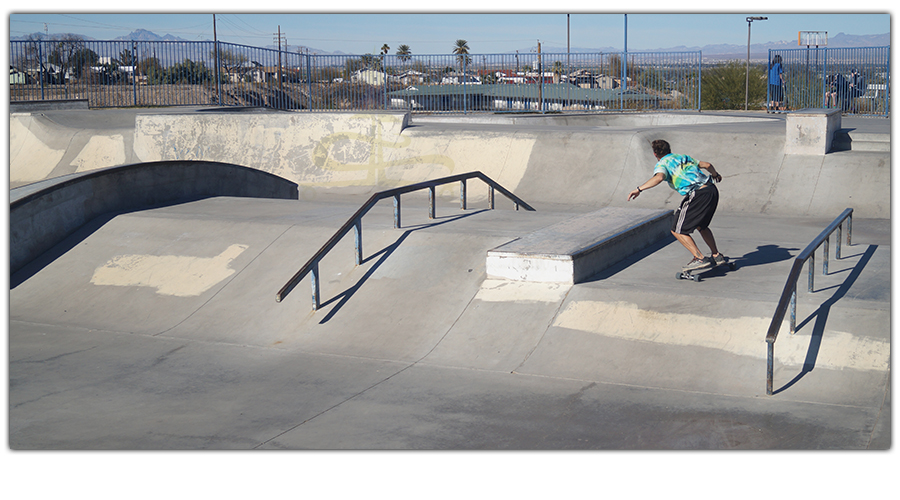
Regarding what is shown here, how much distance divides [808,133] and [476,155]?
6.17 m

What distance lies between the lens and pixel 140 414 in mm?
5402

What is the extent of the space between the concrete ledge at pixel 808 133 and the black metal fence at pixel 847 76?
9.78 metres

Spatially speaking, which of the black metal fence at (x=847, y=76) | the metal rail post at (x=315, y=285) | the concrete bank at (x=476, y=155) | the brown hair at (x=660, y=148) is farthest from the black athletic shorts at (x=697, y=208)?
the black metal fence at (x=847, y=76)

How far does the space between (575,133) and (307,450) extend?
11253mm

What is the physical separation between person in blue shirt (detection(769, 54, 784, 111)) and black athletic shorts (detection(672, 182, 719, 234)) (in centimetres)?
1967

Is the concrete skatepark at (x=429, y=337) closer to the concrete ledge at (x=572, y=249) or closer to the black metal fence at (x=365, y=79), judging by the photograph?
the concrete ledge at (x=572, y=249)

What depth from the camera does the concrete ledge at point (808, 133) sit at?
1267 centimetres

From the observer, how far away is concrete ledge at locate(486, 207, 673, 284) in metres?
7.02

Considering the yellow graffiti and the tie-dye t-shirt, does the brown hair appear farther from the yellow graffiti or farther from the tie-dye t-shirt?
the yellow graffiti

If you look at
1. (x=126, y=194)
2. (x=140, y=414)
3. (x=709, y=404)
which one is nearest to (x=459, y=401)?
(x=709, y=404)

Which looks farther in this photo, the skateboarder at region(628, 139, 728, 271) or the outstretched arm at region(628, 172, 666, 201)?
the skateboarder at region(628, 139, 728, 271)

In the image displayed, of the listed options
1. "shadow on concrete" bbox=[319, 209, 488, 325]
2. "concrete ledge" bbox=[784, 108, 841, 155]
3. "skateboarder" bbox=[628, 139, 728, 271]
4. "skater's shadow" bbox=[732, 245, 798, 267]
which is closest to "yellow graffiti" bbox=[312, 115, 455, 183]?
"shadow on concrete" bbox=[319, 209, 488, 325]

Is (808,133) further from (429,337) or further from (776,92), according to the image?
(776,92)

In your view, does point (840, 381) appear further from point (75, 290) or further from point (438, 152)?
point (438, 152)
